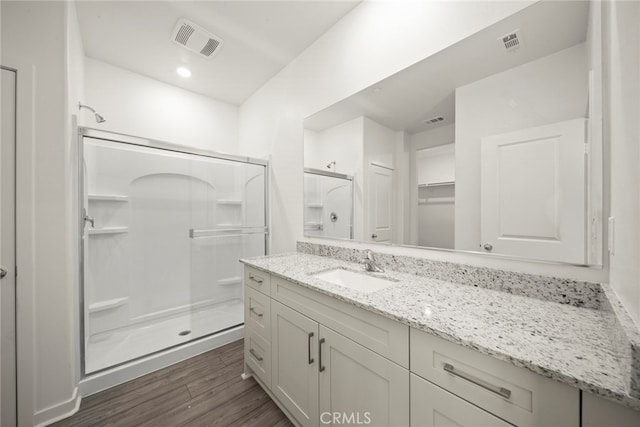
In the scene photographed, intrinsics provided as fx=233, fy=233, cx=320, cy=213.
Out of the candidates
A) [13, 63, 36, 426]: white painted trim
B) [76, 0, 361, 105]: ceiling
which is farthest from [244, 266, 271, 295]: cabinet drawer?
[76, 0, 361, 105]: ceiling

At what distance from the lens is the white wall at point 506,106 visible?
89 cm

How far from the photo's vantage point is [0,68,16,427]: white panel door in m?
1.21

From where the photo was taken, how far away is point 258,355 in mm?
1534

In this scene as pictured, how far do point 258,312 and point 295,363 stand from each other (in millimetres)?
442

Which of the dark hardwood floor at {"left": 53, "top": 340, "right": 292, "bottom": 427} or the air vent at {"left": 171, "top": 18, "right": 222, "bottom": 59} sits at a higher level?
the air vent at {"left": 171, "top": 18, "right": 222, "bottom": 59}

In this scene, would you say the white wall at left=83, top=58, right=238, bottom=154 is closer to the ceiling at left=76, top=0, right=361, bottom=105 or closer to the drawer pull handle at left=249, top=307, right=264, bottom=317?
the ceiling at left=76, top=0, right=361, bottom=105

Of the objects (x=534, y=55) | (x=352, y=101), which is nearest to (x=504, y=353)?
(x=534, y=55)

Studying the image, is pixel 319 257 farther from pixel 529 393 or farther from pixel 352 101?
pixel 529 393

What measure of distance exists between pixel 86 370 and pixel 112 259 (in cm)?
93

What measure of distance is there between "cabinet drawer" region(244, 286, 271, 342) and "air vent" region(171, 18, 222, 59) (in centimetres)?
202

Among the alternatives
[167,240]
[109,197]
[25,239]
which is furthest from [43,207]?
[167,240]

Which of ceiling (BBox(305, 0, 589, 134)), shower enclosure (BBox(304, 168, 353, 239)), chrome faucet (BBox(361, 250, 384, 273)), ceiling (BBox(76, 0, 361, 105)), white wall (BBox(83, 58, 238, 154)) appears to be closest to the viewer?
ceiling (BBox(305, 0, 589, 134))

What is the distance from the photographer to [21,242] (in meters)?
1.24

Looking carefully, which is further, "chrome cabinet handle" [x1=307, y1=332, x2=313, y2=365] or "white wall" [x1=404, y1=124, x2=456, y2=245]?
"white wall" [x1=404, y1=124, x2=456, y2=245]
